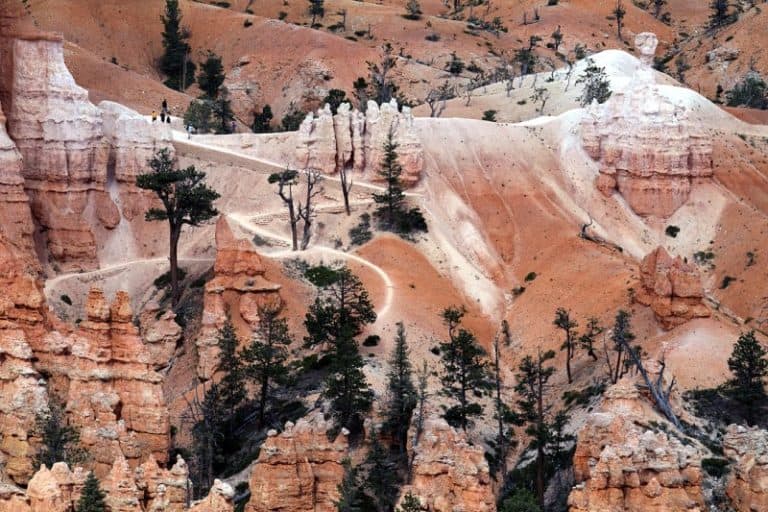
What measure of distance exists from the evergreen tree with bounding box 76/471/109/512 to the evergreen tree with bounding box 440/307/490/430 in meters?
23.7

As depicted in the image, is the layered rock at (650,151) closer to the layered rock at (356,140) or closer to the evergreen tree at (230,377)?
the layered rock at (356,140)

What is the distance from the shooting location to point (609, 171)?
128 metres

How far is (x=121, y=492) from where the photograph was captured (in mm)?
73125

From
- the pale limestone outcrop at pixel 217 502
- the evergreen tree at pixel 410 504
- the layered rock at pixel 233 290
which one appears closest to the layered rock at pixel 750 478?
the evergreen tree at pixel 410 504

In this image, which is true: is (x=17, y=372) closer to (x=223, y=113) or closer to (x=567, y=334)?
(x=567, y=334)

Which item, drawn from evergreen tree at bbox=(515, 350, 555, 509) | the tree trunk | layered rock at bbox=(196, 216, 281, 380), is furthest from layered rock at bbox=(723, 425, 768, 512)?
the tree trunk

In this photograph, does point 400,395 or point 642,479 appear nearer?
point 642,479

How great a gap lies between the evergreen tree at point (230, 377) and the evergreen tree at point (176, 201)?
1076 centimetres

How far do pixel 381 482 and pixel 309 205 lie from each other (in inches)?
1521

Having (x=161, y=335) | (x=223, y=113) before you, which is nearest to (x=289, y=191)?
(x=161, y=335)

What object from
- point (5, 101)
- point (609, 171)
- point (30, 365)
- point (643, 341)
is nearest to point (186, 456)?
point (30, 365)

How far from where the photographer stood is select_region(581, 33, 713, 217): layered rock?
126m

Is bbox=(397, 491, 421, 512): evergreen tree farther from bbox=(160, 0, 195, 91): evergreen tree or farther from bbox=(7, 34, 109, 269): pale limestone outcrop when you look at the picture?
bbox=(160, 0, 195, 91): evergreen tree

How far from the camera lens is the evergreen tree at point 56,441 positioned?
80562 mm
